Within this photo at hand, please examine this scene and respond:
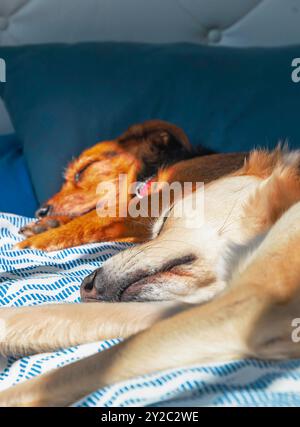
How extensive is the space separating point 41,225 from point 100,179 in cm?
17

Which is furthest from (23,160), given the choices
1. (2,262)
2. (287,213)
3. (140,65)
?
(287,213)

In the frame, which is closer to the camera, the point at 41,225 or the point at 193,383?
the point at 193,383

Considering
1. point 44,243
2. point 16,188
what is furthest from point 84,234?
point 16,188

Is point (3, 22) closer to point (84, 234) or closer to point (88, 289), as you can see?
point (84, 234)

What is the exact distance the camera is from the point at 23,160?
1.88m

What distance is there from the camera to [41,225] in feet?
5.13

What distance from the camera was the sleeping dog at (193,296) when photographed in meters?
0.80

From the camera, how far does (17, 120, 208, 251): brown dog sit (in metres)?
1.50

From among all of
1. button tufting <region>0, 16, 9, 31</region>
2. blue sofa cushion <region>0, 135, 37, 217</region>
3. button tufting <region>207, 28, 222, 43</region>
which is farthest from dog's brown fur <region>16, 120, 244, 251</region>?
button tufting <region>0, 16, 9, 31</region>

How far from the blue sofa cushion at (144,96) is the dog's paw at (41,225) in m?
0.14

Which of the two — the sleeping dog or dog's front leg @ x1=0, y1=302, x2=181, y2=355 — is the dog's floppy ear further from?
dog's front leg @ x1=0, y1=302, x2=181, y2=355

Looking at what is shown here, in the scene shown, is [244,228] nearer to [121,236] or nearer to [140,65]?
[121,236]

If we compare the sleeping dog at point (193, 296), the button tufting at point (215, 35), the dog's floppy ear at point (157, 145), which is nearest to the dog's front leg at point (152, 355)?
the sleeping dog at point (193, 296)

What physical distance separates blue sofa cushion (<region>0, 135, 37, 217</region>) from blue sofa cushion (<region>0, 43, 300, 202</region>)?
0.19 ft
